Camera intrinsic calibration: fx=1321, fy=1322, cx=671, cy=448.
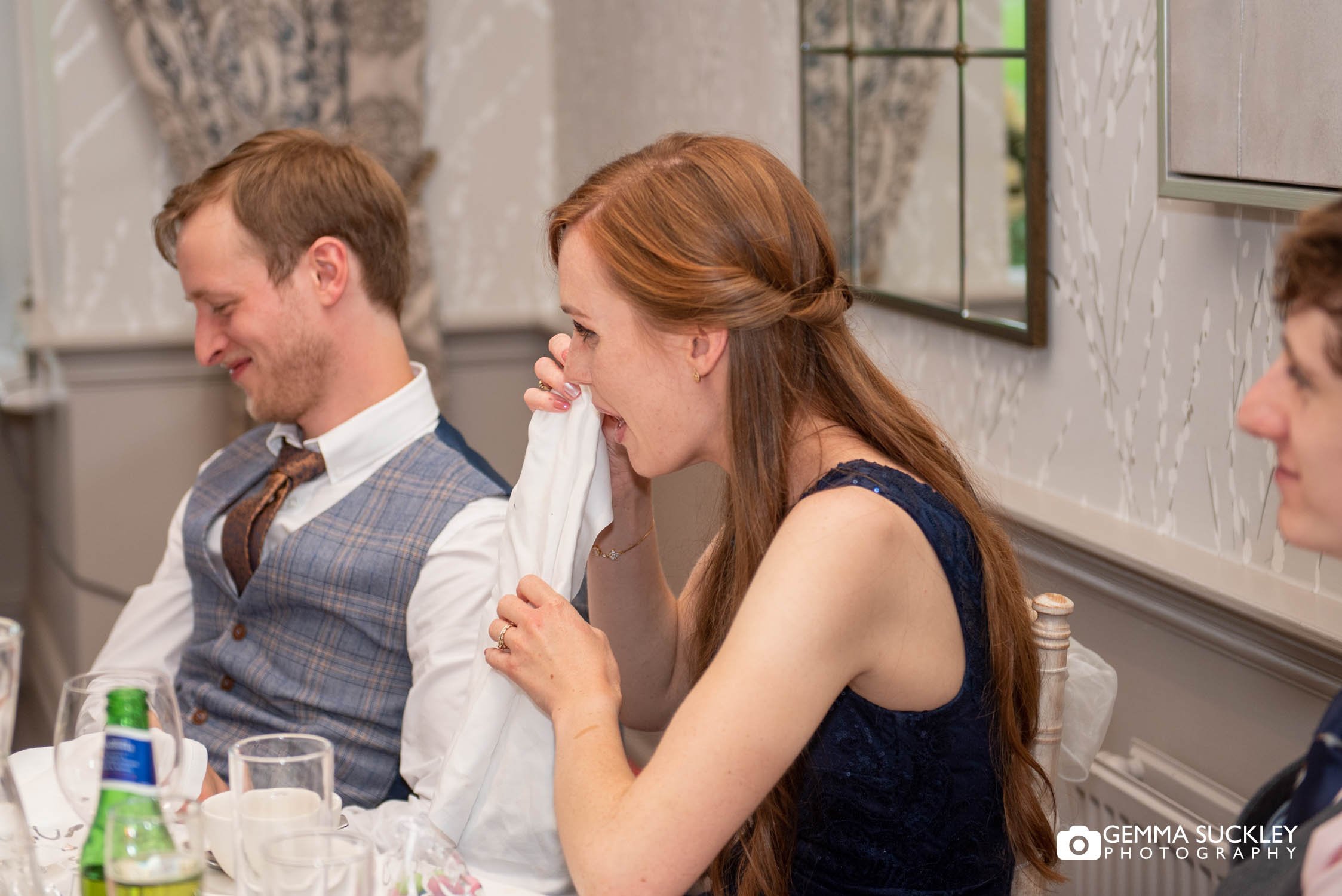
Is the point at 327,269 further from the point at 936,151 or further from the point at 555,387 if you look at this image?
the point at 936,151

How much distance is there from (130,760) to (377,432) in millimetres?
895

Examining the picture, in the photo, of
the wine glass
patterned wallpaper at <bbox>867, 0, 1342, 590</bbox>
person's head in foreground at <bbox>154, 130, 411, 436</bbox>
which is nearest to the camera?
the wine glass

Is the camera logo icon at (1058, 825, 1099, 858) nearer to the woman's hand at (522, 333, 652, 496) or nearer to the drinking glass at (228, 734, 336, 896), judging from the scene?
the woman's hand at (522, 333, 652, 496)

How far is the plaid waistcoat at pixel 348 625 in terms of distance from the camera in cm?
165

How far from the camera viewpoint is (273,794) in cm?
94

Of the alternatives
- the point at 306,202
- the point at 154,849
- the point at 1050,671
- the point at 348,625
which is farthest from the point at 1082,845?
the point at 306,202

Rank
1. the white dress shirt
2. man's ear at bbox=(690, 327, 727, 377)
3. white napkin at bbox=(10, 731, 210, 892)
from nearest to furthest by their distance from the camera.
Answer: white napkin at bbox=(10, 731, 210, 892) < man's ear at bbox=(690, 327, 727, 377) < the white dress shirt

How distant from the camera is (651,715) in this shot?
1565 mm

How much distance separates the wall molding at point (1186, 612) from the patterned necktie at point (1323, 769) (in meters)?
0.36

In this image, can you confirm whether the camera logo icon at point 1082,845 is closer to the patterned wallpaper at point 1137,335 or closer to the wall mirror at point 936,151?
the patterned wallpaper at point 1137,335

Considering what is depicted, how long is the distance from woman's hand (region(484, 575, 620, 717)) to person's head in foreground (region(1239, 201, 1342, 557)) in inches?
22.7

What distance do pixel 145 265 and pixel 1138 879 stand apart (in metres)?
2.72

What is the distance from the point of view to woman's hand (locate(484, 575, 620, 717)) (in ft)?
3.88

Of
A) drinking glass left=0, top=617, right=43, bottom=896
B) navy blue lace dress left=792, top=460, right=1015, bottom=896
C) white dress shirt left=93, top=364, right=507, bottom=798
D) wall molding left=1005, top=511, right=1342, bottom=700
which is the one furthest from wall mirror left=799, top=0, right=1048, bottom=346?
drinking glass left=0, top=617, right=43, bottom=896
